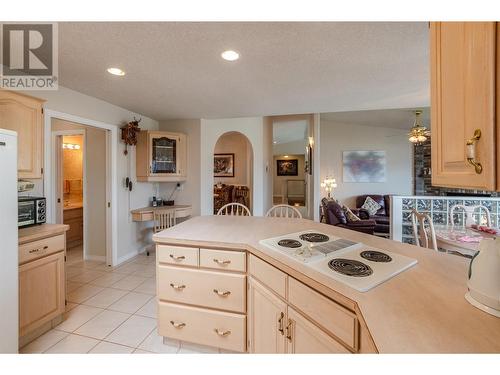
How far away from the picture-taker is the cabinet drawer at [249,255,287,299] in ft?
3.83

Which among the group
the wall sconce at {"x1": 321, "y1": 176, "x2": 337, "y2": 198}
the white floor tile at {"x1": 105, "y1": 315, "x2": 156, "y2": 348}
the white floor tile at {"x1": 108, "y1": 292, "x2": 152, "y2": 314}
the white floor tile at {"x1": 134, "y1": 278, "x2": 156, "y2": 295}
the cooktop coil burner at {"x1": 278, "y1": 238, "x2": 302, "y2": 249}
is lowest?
the white floor tile at {"x1": 105, "y1": 315, "x2": 156, "y2": 348}

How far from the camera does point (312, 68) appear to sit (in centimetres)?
211

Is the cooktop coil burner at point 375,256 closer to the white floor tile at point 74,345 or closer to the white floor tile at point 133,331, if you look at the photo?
the white floor tile at point 133,331

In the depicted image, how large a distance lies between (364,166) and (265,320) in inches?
257

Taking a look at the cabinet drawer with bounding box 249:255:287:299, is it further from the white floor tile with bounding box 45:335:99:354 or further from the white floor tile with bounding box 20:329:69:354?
the white floor tile with bounding box 20:329:69:354

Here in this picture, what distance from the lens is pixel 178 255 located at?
5.16 ft

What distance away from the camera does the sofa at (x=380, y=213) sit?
5.20m

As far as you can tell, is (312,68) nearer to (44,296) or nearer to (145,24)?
(145,24)

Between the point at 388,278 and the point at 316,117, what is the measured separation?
16.1ft

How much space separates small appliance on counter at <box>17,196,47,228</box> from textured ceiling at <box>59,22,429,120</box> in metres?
1.23

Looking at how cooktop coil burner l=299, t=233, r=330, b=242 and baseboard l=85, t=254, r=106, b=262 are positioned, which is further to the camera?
baseboard l=85, t=254, r=106, b=262

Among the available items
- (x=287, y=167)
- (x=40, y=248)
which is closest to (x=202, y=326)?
(x=40, y=248)

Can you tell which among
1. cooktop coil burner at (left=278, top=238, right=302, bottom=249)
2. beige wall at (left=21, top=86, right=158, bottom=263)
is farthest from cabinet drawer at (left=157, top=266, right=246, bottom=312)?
beige wall at (left=21, top=86, right=158, bottom=263)

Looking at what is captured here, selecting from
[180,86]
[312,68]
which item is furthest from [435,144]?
[180,86]
